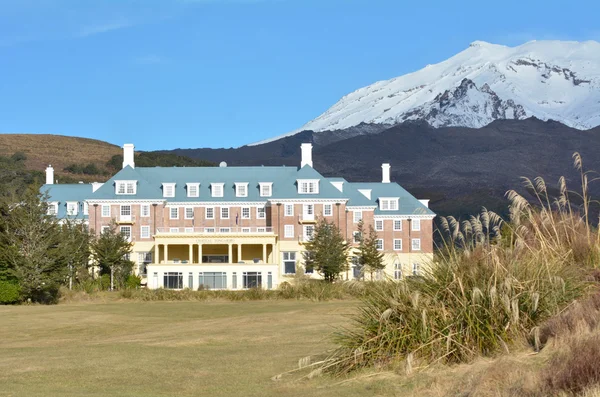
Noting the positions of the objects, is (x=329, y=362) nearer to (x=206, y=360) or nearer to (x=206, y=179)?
(x=206, y=360)

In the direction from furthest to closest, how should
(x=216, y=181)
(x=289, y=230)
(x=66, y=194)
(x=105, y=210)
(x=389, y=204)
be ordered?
(x=66, y=194) < (x=389, y=204) < (x=216, y=181) < (x=289, y=230) < (x=105, y=210)

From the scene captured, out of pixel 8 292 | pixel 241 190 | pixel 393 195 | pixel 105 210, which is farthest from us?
pixel 393 195

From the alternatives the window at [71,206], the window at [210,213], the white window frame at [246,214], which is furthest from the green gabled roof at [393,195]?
the window at [71,206]

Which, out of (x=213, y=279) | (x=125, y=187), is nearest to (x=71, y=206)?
(x=125, y=187)

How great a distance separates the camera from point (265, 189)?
298ft

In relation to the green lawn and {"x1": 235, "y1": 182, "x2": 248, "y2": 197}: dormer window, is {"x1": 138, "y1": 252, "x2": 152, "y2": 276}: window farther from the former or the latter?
the green lawn

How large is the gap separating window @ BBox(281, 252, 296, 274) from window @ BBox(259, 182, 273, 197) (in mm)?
5794

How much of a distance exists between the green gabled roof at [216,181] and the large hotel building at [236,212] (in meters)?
0.09

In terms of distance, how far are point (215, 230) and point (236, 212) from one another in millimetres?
3280

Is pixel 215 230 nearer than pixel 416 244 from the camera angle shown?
Yes

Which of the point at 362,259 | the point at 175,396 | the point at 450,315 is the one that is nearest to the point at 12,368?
the point at 175,396

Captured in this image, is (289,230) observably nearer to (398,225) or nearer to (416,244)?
(398,225)

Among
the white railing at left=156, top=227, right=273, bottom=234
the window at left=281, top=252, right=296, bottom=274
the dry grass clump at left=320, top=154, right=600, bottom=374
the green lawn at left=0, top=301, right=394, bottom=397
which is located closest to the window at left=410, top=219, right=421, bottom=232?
the window at left=281, top=252, right=296, bottom=274

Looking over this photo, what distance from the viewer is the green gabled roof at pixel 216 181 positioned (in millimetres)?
89188
